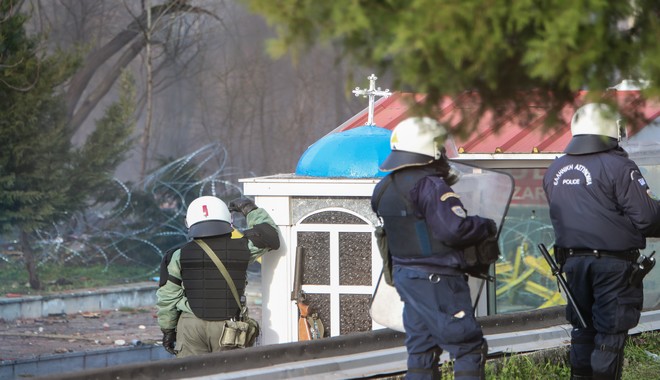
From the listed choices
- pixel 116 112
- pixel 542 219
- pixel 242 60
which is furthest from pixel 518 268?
pixel 242 60

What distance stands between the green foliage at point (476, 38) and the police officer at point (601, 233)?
2242 millimetres

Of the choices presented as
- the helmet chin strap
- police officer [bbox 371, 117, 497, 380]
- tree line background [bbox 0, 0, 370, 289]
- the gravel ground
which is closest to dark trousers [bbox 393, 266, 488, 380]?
police officer [bbox 371, 117, 497, 380]

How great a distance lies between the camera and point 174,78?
36719 mm

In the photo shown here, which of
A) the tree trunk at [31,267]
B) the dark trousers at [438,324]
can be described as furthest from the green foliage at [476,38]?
the tree trunk at [31,267]

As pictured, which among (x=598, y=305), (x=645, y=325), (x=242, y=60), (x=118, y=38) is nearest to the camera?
(x=598, y=305)

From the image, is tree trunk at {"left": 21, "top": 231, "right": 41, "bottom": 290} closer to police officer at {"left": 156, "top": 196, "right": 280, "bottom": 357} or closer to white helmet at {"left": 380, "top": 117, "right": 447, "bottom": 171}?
police officer at {"left": 156, "top": 196, "right": 280, "bottom": 357}

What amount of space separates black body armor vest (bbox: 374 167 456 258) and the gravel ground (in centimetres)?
842

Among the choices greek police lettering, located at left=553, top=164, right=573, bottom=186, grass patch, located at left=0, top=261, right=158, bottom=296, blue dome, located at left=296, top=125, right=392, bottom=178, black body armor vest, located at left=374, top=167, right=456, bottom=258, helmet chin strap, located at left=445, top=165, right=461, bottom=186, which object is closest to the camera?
black body armor vest, located at left=374, top=167, right=456, bottom=258

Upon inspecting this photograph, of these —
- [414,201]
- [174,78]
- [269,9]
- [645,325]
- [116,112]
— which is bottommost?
[645,325]

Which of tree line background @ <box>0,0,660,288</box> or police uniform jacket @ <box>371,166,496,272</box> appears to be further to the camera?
police uniform jacket @ <box>371,166,496,272</box>

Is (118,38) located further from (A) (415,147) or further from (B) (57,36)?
(A) (415,147)

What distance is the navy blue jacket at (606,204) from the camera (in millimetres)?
5711

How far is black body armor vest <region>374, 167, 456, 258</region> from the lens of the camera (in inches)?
200

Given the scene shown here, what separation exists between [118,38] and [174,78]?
19.7 ft
